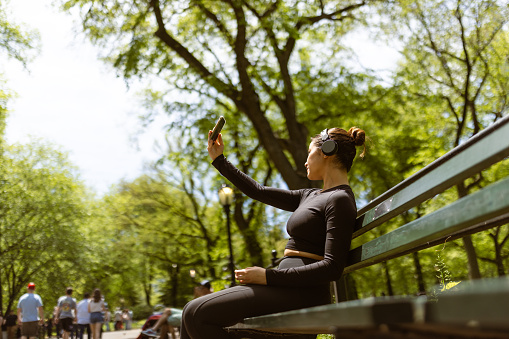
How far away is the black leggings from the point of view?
2.27m

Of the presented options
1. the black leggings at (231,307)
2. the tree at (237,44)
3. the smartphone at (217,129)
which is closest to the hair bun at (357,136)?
the smartphone at (217,129)

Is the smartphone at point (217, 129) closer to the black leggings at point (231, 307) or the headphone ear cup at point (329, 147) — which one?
the headphone ear cup at point (329, 147)

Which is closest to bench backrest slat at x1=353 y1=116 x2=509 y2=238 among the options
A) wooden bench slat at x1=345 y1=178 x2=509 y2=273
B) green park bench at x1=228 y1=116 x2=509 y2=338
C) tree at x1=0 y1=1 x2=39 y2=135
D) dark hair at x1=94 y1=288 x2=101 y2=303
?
green park bench at x1=228 y1=116 x2=509 y2=338

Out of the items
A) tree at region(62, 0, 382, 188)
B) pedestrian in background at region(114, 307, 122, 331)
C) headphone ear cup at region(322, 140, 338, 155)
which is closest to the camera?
headphone ear cup at region(322, 140, 338, 155)

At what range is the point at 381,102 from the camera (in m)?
18.0

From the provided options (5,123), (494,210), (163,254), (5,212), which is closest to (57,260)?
(5,212)

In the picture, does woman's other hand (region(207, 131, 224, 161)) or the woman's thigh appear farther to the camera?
woman's other hand (region(207, 131, 224, 161))

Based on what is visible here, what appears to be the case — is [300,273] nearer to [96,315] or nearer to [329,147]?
[329,147]

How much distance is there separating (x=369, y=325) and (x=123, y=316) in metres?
48.2

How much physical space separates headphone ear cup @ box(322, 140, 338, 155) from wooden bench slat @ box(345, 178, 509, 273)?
58cm

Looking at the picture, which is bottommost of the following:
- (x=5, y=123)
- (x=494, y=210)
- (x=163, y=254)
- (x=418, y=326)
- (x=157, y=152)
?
(x=418, y=326)

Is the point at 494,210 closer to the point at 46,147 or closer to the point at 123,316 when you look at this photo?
the point at 46,147

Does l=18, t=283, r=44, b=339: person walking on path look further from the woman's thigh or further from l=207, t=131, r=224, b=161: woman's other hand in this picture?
the woman's thigh

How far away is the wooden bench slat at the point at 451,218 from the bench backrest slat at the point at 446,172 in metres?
0.11
